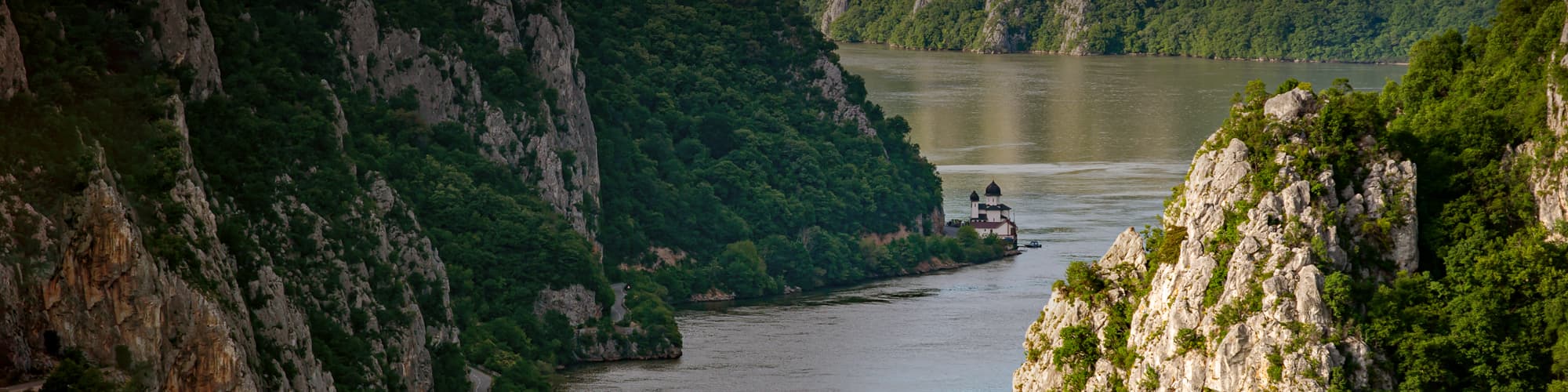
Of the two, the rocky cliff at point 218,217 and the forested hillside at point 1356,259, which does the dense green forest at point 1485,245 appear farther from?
the rocky cliff at point 218,217

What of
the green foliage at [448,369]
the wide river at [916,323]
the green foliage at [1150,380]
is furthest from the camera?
the wide river at [916,323]

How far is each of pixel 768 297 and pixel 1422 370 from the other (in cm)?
6460

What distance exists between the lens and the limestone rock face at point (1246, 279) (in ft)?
250

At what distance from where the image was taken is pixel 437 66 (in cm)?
12256

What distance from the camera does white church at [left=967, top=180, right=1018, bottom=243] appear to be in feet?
516

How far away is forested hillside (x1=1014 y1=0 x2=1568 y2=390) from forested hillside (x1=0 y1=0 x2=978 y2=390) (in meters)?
22.8

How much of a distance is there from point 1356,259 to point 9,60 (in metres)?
35.1

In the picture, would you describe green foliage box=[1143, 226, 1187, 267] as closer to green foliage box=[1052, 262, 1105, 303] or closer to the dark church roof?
green foliage box=[1052, 262, 1105, 303]

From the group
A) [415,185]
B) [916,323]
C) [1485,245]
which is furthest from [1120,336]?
[916,323]

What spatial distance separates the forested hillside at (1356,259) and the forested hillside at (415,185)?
2281 centimetres

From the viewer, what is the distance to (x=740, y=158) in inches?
6206

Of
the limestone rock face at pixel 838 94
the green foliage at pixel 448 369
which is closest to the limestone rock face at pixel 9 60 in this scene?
the green foliage at pixel 448 369

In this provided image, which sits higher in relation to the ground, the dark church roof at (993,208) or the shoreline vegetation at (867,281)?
the dark church roof at (993,208)

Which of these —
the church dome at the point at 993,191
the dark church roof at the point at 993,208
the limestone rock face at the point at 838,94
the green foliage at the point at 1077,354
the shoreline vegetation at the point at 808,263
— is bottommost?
the green foliage at the point at 1077,354
